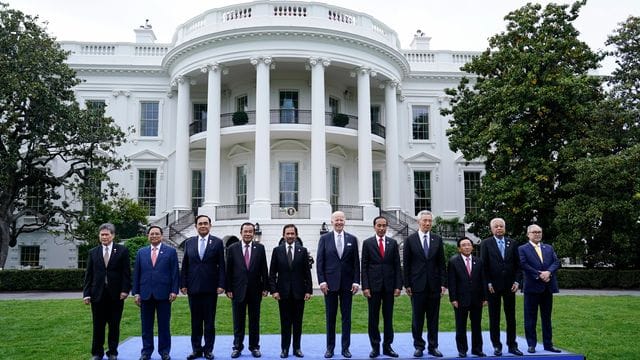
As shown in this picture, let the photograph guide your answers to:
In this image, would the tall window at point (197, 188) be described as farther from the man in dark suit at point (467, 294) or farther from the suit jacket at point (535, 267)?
the suit jacket at point (535, 267)

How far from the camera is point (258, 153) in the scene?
23.5 metres

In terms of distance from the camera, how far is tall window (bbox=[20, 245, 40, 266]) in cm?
2767

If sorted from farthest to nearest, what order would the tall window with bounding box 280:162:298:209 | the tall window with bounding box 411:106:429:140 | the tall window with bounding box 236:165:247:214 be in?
the tall window with bounding box 411:106:429:140, the tall window with bounding box 236:165:247:214, the tall window with bounding box 280:162:298:209

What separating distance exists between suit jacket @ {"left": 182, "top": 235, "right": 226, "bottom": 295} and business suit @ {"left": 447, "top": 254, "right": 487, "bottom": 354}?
3.26m

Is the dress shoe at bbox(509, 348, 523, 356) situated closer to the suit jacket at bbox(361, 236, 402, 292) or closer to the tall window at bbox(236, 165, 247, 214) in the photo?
the suit jacket at bbox(361, 236, 402, 292)

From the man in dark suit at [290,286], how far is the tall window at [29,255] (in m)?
23.5

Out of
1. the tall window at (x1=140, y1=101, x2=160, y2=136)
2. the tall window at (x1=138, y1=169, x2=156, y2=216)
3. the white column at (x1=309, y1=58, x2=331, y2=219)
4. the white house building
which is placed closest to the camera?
the white column at (x1=309, y1=58, x2=331, y2=219)

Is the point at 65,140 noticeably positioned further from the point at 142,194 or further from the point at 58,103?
the point at 142,194

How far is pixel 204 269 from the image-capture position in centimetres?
799

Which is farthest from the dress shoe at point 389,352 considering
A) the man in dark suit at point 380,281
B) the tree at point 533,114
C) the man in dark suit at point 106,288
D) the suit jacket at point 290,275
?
the tree at point 533,114

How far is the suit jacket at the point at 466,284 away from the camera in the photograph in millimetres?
8094

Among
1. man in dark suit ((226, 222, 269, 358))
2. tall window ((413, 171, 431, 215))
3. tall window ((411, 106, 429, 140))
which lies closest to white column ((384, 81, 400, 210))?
tall window ((413, 171, 431, 215))

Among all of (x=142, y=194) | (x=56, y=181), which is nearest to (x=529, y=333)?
(x=56, y=181)

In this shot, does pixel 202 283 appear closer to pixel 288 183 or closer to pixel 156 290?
pixel 156 290
